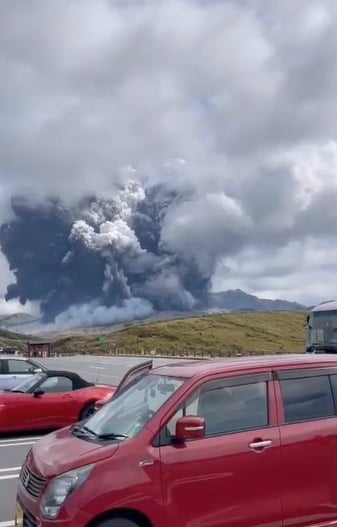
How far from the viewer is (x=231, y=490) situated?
5133 millimetres

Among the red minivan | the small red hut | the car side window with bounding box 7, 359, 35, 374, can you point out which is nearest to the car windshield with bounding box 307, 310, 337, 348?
the car side window with bounding box 7, 359, 35, 374

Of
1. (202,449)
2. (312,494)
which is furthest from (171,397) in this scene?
(312,494)

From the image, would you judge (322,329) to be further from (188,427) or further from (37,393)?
(188,427)

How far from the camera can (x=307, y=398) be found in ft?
18.8

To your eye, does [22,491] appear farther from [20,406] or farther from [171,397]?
[20,406]

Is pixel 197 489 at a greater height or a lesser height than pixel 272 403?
lesser

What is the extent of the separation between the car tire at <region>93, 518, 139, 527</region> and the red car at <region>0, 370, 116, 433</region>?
8.50 metres

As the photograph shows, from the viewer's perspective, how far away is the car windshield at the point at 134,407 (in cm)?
538

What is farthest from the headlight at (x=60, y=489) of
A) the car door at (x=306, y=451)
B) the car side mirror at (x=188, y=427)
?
the car door at (x=306, y=451)

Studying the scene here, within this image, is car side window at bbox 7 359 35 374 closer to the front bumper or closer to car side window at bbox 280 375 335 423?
the front bumper

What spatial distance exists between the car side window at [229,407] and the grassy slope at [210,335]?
8814cm

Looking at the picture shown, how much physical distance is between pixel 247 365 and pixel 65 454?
1666 millimetres

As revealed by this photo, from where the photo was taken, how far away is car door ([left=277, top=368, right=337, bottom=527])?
5.36 metres

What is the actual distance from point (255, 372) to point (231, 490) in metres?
1.00
